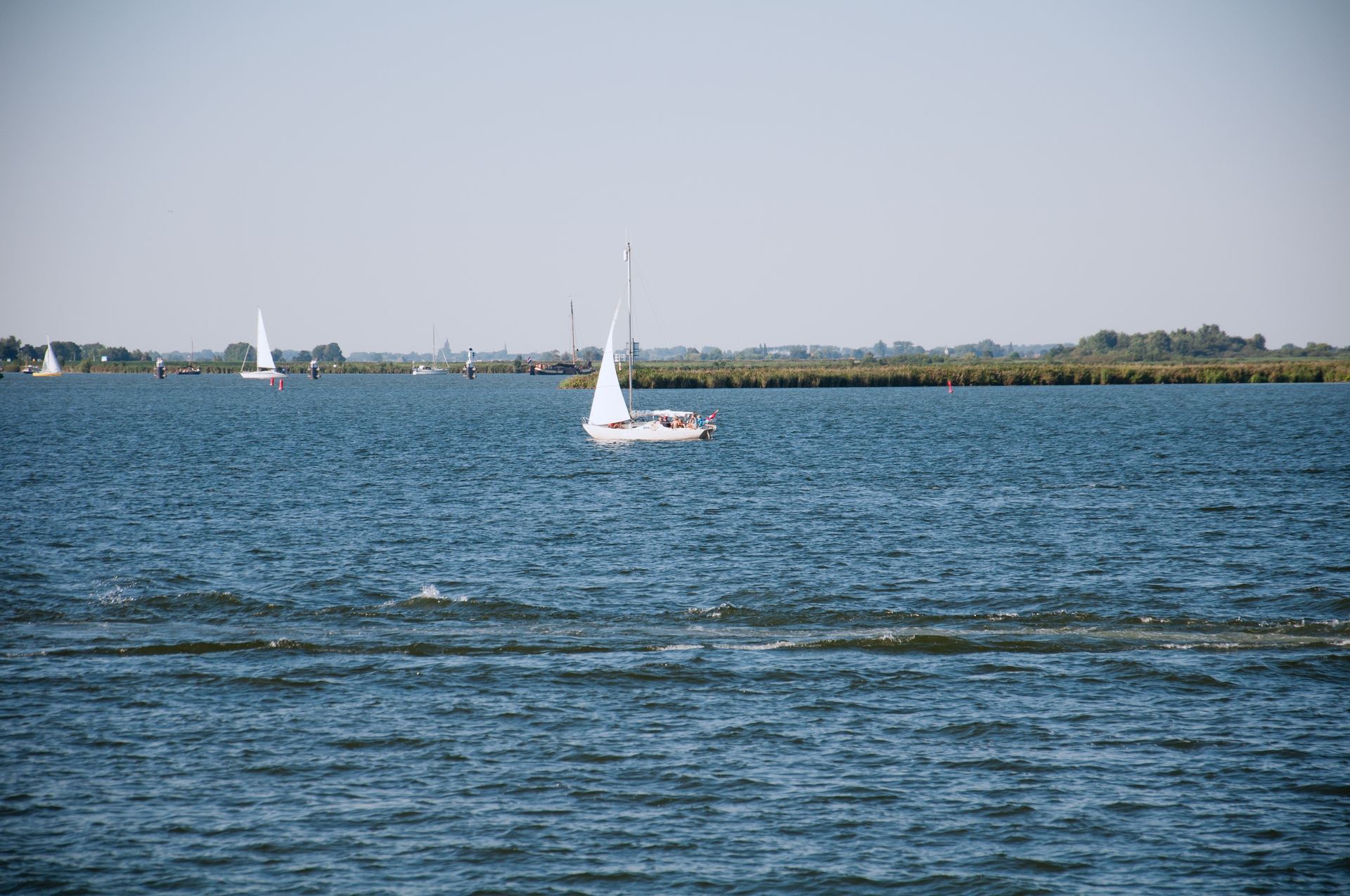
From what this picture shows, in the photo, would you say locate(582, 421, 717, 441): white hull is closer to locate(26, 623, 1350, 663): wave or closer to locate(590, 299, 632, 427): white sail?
locate(590, 299, 632, 427): white sail

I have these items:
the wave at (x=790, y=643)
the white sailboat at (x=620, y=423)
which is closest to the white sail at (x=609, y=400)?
the white sailboat at (x=620, y=423)

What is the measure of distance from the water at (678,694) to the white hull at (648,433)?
3547 centimetres

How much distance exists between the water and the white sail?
3531 cm

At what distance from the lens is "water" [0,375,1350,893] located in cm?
1714

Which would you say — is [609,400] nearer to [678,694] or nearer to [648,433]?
A: [648,433]

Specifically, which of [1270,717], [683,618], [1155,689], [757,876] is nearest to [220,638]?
[683,618]

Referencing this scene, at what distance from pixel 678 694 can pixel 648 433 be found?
2649 inches

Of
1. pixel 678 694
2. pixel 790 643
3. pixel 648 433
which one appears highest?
pixel 648 433

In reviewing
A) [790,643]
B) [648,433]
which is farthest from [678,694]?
[648,433]

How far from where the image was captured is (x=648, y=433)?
3597 inches

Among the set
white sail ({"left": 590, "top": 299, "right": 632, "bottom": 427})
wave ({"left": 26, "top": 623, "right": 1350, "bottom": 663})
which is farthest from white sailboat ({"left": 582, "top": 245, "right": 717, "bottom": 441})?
wave ({"left": 26, "top": 623, "right": 1350, "bottom": 663})

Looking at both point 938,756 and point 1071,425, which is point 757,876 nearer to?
point 938,756

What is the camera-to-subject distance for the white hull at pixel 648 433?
91.1m

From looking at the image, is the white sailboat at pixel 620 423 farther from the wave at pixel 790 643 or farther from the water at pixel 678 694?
the wave at pixel 790 643
